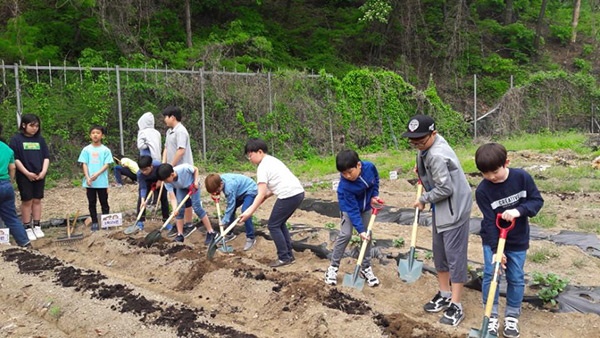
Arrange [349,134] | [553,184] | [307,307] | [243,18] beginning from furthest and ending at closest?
Answer: [243,18], [349,134], [553,184], [307,307]

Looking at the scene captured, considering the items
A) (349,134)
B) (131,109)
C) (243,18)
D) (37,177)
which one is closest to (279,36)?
(243,18)

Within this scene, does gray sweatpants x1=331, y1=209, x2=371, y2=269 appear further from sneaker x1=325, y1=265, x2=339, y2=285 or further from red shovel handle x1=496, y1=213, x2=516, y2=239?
red shovel handle x1=496, y1=213, x2=516, y2=239

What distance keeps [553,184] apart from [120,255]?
7885 millimetres

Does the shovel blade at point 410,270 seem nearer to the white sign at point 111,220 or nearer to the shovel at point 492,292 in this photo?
the shovel at point 492,292

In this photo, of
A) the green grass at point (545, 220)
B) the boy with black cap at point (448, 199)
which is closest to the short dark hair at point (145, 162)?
the boy with black cap at point (448, 199)

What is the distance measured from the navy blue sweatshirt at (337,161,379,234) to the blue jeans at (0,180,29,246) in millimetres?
4151

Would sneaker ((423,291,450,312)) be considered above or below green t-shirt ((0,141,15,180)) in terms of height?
below

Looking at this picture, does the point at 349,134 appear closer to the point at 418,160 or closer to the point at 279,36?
the point at 279,36

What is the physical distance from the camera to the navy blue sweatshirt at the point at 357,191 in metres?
4.78

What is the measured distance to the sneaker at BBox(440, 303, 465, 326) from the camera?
13.6 feet

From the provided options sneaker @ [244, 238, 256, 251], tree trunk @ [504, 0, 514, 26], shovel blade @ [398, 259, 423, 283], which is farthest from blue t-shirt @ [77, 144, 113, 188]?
tree trunk @ [504, 0, 514, 26]

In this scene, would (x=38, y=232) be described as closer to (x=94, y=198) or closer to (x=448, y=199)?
(x=94, y=198)

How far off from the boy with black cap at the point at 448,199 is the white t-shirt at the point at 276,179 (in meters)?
1.70

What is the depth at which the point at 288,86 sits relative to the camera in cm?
1518
